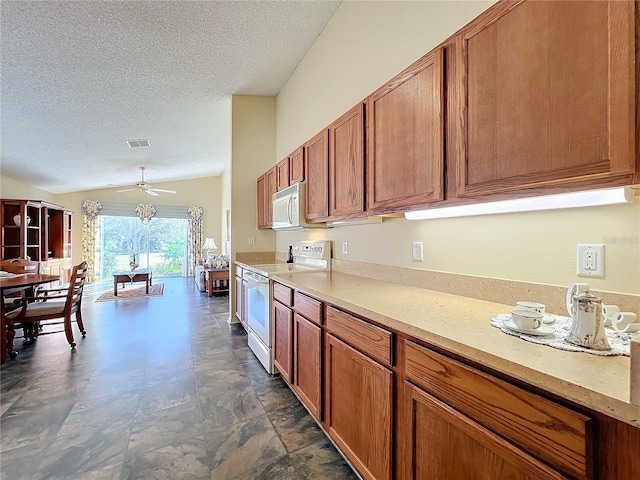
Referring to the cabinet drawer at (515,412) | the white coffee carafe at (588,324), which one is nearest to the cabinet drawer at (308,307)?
the cabinet drawer at (515,412)

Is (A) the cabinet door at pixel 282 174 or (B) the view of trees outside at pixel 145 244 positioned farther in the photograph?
→ (B) the view of trees outside at pixel 145 244

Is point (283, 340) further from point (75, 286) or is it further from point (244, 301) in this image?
point (75, 286)

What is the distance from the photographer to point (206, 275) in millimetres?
6348

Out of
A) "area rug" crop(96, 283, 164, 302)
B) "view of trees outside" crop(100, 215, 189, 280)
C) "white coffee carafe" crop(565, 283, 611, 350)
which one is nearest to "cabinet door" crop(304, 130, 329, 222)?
"white coffee carafe" crop(565, 283, 611, 350)

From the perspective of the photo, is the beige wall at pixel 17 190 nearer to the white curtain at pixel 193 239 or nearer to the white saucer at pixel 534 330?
the white curtain at pixel 193 239

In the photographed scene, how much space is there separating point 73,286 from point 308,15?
378cm

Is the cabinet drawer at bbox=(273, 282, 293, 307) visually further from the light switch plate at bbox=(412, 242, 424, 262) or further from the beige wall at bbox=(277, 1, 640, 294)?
the light switch plate at bbox=(412, 242, 424, 262)

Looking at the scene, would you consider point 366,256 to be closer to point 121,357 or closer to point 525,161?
point 525,161

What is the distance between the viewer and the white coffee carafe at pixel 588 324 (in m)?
0.78

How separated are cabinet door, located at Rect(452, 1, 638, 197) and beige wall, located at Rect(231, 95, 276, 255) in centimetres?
353

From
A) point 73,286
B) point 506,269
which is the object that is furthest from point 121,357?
point 506,269

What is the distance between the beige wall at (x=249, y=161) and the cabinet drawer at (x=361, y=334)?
9.73 ft

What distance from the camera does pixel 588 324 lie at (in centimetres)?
80

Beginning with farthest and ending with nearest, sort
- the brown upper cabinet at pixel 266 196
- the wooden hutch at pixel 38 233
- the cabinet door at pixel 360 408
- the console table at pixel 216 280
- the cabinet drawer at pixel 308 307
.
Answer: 1. the console table at pixel 216 280
2. the wooden hutch at pixel 38 233
3. the brown upper cabinet at pixel 266 196
4. the cabinet drawer at pixel 308 307
5. the cabinet door at pixel 360 408
